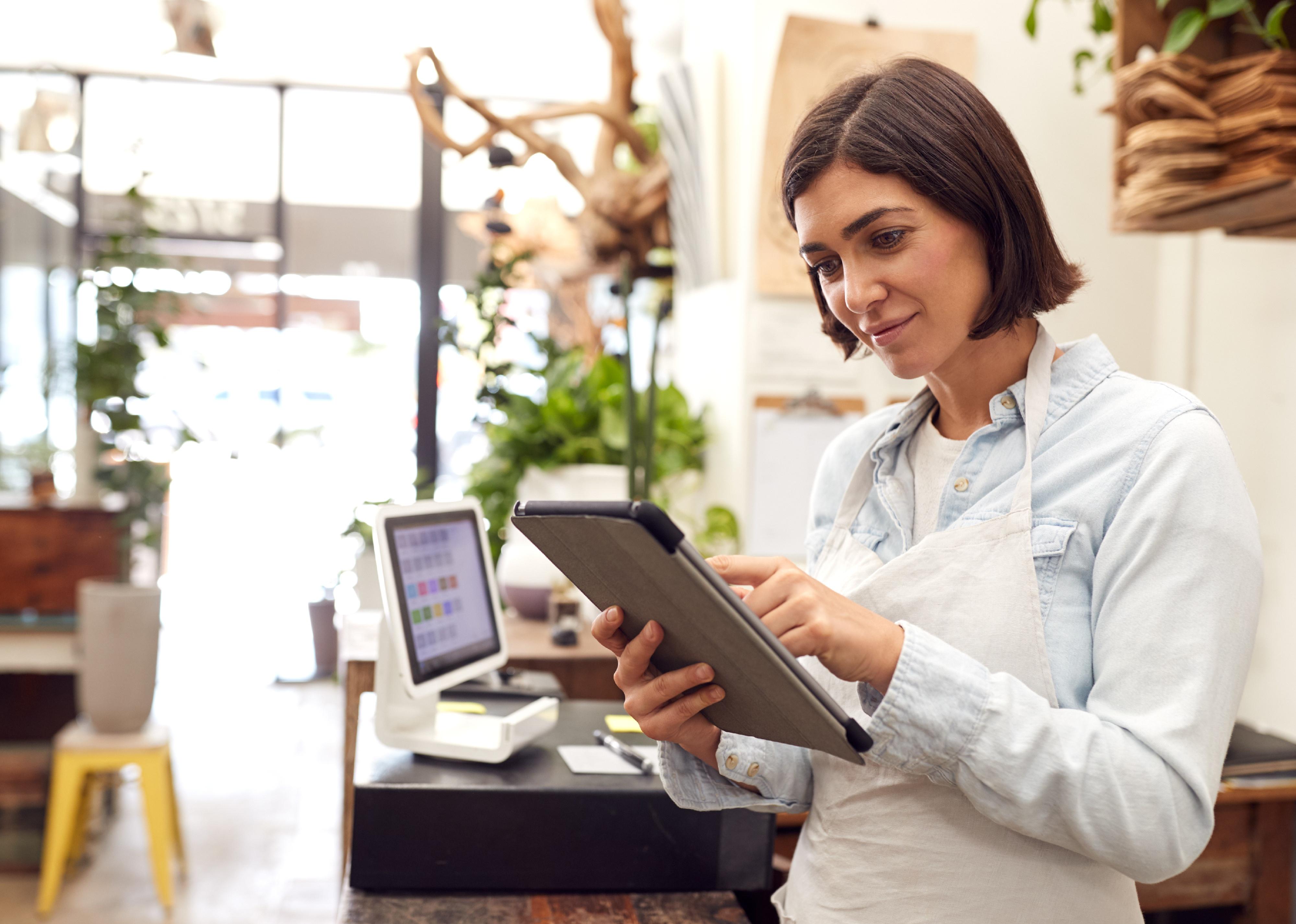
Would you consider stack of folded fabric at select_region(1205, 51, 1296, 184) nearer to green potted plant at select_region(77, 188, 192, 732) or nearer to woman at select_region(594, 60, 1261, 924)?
woman at select_region(594, 60, 1261, 924)

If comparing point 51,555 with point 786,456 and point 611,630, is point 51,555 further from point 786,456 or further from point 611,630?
point 611,630

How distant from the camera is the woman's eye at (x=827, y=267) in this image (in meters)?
0.97

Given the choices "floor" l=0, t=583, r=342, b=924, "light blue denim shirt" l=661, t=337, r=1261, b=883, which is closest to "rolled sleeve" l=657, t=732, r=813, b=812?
"light blue denim shirt" l=661, t=337, r=1261, b=883

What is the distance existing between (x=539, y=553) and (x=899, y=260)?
1.58m

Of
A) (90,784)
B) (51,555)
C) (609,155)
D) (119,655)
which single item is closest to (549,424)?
(609,155)

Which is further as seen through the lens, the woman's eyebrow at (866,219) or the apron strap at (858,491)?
the apron strap at (858,491)

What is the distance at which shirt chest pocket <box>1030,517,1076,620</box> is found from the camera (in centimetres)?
86

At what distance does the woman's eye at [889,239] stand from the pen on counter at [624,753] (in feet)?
2.72

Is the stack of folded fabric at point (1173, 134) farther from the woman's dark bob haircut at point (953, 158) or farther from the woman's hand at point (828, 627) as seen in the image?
the woman's hand at point (828, 627)

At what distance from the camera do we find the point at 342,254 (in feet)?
21.9

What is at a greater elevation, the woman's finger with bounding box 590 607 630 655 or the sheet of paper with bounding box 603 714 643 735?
the woman's finger with bounding box 590 607 630 655

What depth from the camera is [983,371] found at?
3.24ft

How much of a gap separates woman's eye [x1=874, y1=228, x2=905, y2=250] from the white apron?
183mm

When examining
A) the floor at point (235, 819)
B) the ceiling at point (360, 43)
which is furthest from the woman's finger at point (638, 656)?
the ceiling at point (360, 43)
